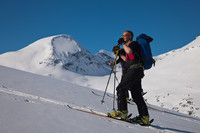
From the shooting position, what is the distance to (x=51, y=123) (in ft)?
7.41

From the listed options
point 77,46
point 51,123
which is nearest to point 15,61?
point 77,46

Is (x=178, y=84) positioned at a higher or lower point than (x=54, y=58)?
lower

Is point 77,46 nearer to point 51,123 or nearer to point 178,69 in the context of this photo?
point 178,69

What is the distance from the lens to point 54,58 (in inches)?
4948

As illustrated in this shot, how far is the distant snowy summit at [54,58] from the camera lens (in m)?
107

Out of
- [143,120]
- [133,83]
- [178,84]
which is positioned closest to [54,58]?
[178,84]

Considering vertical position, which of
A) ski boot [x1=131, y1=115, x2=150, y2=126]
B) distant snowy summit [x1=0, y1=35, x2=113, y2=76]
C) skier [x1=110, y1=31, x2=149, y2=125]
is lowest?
ski boot [x1=131, y1=115, x2=150, y2=126]

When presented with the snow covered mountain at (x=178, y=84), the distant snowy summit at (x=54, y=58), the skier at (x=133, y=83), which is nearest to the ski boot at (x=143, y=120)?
the skier at (x=133, y=83)

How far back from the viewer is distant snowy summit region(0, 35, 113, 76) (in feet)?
351

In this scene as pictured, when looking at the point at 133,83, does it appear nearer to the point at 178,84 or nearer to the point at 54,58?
the point at 178,84

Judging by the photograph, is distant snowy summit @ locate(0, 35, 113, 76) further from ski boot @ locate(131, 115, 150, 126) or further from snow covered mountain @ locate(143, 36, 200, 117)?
ski boot @ locate(131, 115, 150, 126)

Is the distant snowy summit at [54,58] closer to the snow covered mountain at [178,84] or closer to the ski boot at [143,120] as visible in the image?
the snow covered mountain at [178,84]

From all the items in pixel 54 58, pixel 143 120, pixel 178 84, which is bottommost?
pixel 143 120

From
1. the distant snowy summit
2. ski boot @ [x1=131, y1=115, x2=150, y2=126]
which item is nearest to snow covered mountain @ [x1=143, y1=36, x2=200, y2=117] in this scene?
ski boot @ [x1=131, y1=115, x2=150, y2=126]
